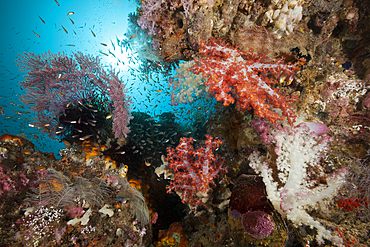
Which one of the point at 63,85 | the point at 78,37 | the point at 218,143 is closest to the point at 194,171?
the point at 218,143

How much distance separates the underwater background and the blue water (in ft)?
1.90

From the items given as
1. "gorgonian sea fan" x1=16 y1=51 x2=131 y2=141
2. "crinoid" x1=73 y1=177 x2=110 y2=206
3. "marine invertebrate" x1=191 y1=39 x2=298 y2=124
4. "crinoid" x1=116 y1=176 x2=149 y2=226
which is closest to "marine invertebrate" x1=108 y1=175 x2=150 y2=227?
"crinoid" x1=116 y1=176 x2=149 y2=226

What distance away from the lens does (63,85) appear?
12.9 ft

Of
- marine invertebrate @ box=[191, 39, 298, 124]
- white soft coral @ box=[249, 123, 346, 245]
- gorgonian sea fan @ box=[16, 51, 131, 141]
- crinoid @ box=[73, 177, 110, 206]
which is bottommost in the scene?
white soft coral @ box=[249, 123, 346, 245]

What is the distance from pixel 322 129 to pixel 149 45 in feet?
17.0

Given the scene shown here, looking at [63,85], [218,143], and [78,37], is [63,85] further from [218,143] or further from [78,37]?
[78,37]

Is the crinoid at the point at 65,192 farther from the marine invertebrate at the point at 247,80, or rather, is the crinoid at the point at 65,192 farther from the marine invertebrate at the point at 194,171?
the marine invertebrate at the point at 247,80

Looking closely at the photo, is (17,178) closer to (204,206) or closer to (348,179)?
(204,206)

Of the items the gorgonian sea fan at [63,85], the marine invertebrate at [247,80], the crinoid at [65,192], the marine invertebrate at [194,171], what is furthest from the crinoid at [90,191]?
the marine invertebrate at [247,80]

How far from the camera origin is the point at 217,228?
2961 mm

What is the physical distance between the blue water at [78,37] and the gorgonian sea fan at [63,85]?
13.7 inches

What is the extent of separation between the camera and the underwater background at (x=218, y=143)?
7.26ft

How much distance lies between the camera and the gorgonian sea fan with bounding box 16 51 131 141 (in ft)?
12.5

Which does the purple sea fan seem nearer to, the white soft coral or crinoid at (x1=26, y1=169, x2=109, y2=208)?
crinoid at (x1=26, y1=169, x2=109, y2=208)
